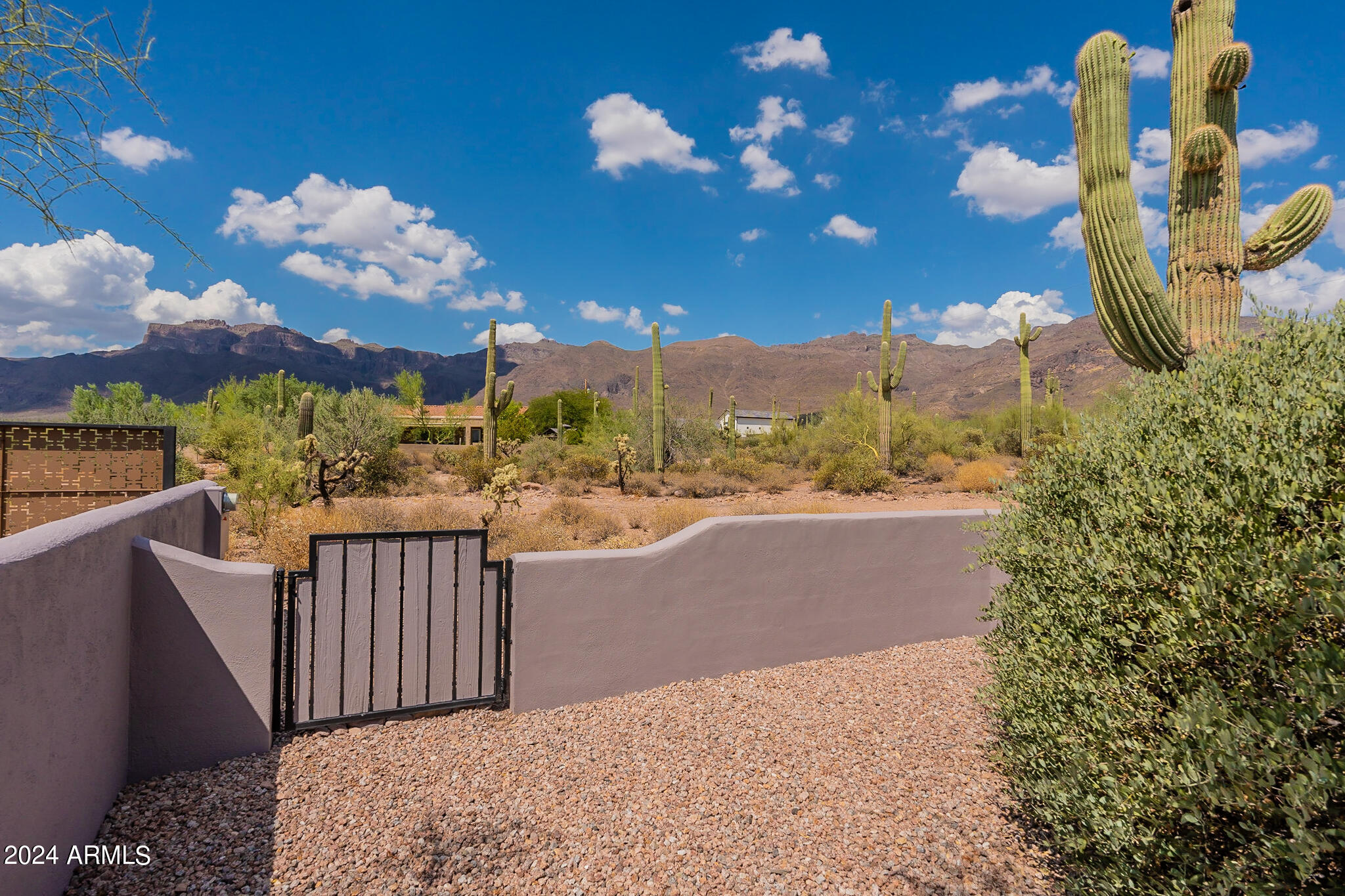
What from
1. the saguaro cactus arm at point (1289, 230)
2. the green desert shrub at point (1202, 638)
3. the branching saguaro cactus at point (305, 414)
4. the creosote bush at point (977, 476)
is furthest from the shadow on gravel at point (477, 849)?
the creosote bush at point (977, 476)

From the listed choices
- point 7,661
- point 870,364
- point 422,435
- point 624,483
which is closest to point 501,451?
point 624,483

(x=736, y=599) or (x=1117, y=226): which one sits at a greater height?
(x=1117, y=226)

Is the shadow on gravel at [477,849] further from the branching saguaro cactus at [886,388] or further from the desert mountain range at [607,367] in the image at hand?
the desert mountain range at [607,367]

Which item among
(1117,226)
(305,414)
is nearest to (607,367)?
(305,414)

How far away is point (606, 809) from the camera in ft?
10.6

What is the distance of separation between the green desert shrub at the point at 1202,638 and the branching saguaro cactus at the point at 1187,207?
563cm

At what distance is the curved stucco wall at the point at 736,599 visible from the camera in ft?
14.3

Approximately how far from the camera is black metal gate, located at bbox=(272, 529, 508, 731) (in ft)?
12.8

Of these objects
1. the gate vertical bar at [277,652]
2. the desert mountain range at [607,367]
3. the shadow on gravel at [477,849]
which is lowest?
the shadow on gravel at [477,849]

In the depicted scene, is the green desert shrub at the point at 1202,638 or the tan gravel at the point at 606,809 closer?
the green desert shrub at the point at 1202,638

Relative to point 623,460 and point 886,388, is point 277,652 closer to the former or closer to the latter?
point 623,460

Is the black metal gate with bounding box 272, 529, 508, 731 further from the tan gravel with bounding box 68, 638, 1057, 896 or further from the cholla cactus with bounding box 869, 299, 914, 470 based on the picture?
the cholla cactus with bounding box 869, 299, 914, 470

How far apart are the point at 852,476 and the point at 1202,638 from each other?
16.2 m

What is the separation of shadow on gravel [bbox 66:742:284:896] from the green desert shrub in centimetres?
347
